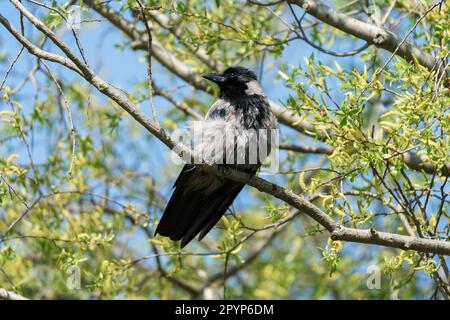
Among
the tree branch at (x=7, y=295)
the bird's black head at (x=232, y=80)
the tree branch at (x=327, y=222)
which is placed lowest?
the tree branch at (x=7, y=295)

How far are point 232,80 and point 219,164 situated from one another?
1.01 metres

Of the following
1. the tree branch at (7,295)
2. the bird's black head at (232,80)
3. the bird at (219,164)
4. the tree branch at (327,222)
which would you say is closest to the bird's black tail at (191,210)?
the bird at (219,164)

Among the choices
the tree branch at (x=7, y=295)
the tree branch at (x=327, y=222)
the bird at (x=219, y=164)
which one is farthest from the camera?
the bird at (x=219, y=164)

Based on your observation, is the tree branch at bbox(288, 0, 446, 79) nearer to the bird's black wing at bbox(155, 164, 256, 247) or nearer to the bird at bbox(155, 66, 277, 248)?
the bird at bbox(155, 66, 277, 248)

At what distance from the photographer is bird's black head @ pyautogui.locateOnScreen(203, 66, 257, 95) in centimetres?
633

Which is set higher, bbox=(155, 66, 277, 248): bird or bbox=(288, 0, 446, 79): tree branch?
bbox=(288, 0, 446, 79): tree branch

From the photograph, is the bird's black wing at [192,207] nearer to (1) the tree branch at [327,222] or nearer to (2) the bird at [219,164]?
(2) the bird at [219,164]

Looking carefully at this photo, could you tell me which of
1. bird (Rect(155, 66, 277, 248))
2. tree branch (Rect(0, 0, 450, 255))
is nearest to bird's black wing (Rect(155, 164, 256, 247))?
bird (Rect(155, 66, 277, 248))

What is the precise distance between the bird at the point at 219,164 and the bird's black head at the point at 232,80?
8 cm

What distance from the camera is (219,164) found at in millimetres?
5699

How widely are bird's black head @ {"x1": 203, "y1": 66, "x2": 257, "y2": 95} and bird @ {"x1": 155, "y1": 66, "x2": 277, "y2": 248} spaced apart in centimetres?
8

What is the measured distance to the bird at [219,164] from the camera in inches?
225

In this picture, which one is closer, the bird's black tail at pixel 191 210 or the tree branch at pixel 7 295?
the tree branch at pixel 7 295

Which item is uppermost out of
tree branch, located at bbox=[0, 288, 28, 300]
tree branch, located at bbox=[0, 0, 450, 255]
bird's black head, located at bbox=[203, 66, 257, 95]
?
bird's black head, located at bbox=[203, 66, 257, 95]
